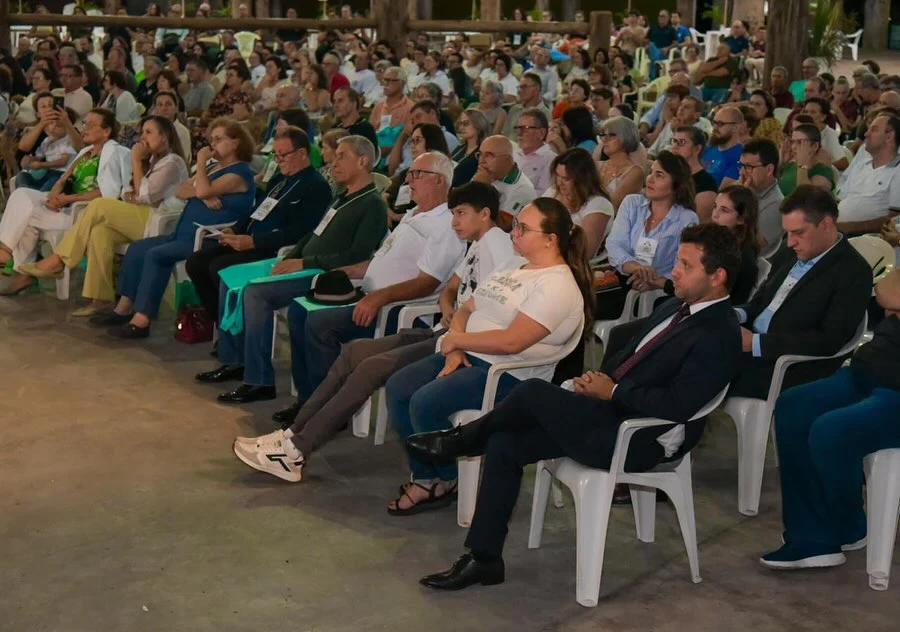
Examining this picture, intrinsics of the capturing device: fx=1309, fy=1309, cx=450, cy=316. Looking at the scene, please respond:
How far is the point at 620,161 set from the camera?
5.62m

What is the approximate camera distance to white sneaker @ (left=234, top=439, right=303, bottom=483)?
162 inches

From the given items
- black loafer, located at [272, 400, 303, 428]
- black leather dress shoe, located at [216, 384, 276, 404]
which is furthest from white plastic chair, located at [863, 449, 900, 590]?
black leather dress shoe, located at [216, 384, 276, 404]

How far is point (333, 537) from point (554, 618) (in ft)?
2.56

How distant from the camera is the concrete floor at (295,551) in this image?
3.20 meters

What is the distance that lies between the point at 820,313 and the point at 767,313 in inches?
8.1

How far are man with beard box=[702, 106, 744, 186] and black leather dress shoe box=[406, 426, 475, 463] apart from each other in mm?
3174

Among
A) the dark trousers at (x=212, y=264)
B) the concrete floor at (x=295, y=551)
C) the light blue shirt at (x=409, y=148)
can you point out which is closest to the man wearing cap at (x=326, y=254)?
the concrete floor at (x=295, y=551)

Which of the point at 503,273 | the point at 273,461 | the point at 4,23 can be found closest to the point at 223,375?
the point at 273,461

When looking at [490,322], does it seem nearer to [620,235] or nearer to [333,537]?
[333,537]

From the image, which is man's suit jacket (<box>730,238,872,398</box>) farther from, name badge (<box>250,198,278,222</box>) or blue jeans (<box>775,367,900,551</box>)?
name badge (<box>250,198,278,222</box>)

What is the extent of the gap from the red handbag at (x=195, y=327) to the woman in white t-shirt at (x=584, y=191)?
1764 mm

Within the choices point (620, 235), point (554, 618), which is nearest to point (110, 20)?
point (620, 235)

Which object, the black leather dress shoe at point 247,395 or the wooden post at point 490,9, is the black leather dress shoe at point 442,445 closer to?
the black leather dress shoe at point 247,395

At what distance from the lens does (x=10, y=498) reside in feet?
13.0
